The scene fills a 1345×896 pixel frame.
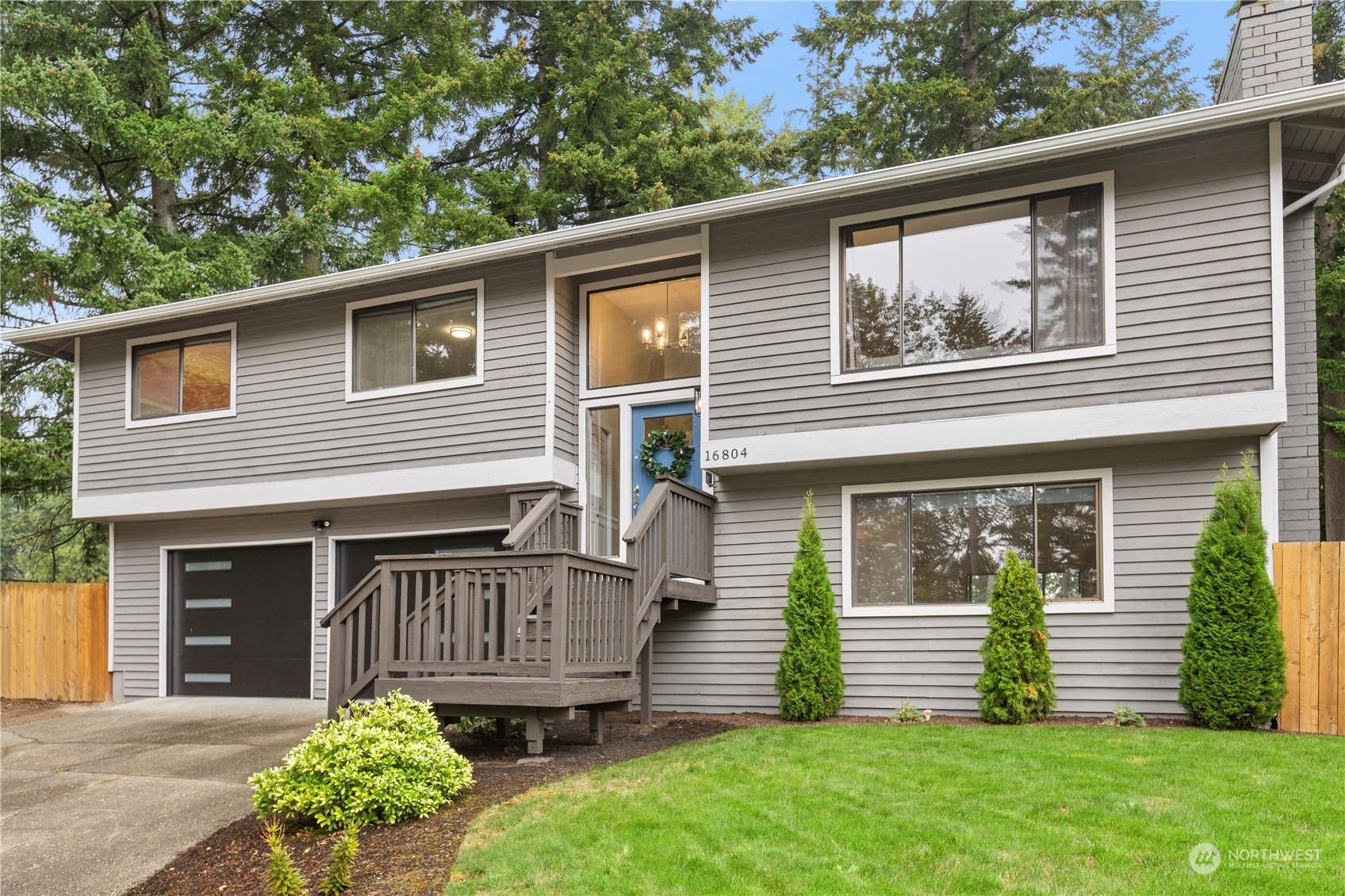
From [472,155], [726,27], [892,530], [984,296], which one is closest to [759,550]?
[892,530]

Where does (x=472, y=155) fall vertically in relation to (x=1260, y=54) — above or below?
above

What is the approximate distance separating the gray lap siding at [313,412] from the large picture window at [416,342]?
17 cm

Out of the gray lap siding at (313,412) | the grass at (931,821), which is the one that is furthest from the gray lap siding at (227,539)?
the grass at (931,821)

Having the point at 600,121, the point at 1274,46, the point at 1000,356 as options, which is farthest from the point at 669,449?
the point at 600,121

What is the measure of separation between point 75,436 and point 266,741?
6.56 meters

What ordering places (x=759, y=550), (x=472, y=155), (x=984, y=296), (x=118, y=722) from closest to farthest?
(x=984, y=296) < (x=759, y=550) < (x=118, y=722) < (x=472, y=155)

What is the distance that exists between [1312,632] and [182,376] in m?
12.4

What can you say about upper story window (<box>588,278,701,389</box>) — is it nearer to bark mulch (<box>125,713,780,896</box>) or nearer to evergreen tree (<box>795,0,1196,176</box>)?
bark mulch (<box>125,713,780,896</box>)

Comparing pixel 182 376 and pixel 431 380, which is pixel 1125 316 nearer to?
pixel 431 380

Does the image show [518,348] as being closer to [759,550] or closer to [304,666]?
[759,550]

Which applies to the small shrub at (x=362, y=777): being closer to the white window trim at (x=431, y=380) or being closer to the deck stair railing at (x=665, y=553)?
the deck stair railing at (x=665, y=553)

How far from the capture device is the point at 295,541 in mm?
11477

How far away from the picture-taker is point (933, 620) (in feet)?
27.9

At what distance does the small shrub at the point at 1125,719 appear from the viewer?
736 cm
